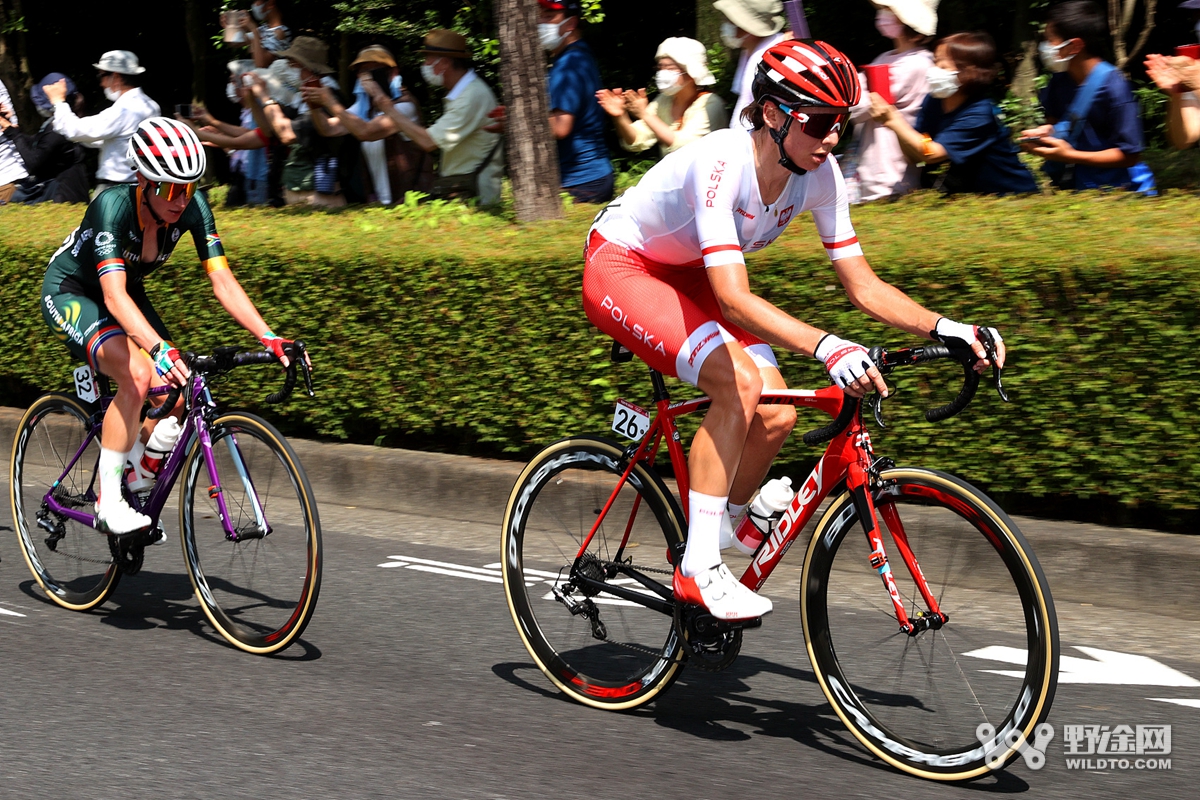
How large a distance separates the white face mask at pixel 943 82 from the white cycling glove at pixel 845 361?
4655mm

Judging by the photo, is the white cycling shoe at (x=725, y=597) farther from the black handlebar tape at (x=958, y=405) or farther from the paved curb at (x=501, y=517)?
the paved curb at (x=501, y=517)

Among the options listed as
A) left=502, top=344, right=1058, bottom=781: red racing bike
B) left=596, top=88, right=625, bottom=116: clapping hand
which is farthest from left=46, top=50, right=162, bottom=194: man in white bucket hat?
left=502, top=344, right=1058, bottom=781: red racing bike

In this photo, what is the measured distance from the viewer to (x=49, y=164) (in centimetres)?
1252

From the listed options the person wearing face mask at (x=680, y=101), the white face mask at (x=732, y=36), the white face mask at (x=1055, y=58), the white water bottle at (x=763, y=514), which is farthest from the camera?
the person wearing face mask at (x=680, y=101)

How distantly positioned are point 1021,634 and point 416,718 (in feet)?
6.69

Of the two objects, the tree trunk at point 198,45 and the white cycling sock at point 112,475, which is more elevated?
the tree trunk at point 198,45

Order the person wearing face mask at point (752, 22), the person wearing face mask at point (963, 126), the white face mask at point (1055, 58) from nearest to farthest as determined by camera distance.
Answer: the white face mask at point (1055, 58) → the person wearing face mask at point (963, 126) → the person wearing face mask at point (752, 22)

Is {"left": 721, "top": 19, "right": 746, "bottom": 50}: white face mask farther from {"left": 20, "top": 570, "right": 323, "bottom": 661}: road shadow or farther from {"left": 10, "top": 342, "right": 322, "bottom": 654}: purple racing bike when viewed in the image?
{"left": 20, "top": 570, "right": 323, "bottom": 661}: road shadow

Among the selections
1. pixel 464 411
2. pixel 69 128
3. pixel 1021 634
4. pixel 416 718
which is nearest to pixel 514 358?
pixel 464 411

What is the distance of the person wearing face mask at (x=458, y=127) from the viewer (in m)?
9.90

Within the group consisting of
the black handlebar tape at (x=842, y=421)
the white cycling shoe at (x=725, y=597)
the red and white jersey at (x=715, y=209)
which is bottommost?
the white cycling shoe at (x=725, y=597)

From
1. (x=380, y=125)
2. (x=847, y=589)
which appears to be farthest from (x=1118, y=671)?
(x=380, y=125)

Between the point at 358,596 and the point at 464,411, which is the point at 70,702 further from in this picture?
the point at 464,411

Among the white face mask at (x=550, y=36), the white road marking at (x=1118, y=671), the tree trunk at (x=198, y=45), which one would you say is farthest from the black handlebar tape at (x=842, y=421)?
the tree trunk at (x=198, y=45)
